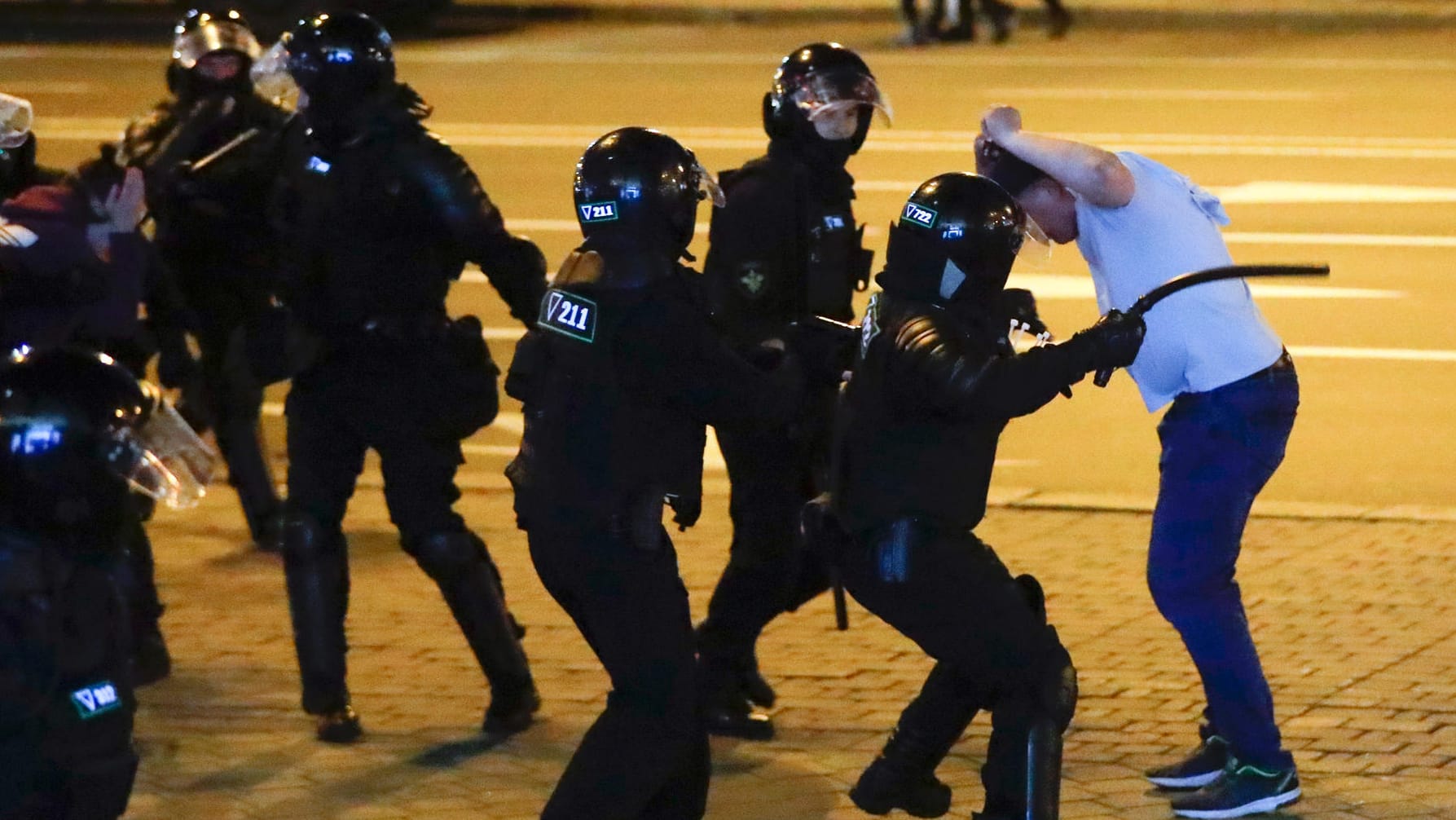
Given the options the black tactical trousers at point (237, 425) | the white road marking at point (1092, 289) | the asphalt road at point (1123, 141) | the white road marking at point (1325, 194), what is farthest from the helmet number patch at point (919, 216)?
the white road marking at point (1325, 194)

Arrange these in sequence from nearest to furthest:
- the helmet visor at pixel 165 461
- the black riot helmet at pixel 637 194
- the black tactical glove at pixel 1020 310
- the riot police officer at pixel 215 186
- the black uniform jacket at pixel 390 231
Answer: the helmet visor at pixel 165 461
the black riot helmet at pixel 637 194
the black tactical glove at pixel 1020 310
the black uniform jacket at pixel 390 231
the riot police officer at pixel 215 186

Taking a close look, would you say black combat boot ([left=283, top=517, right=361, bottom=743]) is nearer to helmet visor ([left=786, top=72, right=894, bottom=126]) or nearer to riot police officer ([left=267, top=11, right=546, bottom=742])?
riot police officer ([left=267, top=11, right=546, bottom=742])

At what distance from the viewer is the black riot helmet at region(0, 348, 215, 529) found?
14.1ft

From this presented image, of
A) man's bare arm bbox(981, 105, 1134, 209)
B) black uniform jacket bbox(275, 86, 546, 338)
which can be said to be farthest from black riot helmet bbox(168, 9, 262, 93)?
man's bare arm bbox(981, 105, 1134, 209)

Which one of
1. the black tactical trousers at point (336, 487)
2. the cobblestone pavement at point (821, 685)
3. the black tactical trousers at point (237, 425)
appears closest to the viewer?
the cobblestone pavement at point (821, 685)

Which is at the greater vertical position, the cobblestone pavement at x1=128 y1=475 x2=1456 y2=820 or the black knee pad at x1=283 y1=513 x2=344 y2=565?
the black knee pad at x1=283 y1=513 x2=344 y2=565

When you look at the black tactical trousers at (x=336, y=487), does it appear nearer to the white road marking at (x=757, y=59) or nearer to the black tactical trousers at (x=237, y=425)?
the black tactical trousers at (x=237, y=425)

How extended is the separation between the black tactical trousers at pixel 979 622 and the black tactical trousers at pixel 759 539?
1150mm

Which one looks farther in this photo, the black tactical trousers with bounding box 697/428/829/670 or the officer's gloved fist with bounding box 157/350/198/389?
the officer's gloved fist with bounding box 157/350/198/389

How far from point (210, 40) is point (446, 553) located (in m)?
2.57

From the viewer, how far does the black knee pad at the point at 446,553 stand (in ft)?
21.7

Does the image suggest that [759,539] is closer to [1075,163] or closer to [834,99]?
[834,99]

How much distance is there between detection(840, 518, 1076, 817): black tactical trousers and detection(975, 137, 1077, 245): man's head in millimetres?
970

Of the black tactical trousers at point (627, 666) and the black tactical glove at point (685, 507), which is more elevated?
the black tactical glove at point (685, 507)
